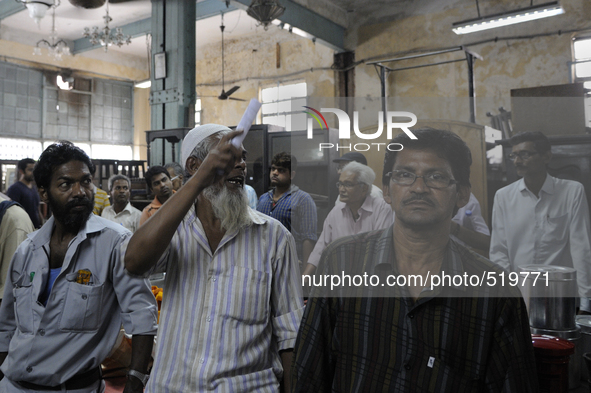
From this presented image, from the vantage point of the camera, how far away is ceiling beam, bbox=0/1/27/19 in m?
8.87

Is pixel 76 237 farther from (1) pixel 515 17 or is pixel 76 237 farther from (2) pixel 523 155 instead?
(1) pixel 515 17

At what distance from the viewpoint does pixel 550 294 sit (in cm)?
124

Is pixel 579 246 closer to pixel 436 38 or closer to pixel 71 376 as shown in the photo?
pixel 71 376

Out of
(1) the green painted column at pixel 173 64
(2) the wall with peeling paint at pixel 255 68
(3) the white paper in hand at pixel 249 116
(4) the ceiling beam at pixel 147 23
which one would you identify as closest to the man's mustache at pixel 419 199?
(3) the white paper in hand at pixel 249 116

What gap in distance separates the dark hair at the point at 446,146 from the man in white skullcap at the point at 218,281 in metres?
0.45

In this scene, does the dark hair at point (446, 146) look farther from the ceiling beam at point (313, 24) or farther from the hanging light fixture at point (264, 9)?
the ceiling beam at point (313, 24)

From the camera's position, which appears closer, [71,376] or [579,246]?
[579,246]

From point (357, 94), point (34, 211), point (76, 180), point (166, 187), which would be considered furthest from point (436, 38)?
point (76, 180)

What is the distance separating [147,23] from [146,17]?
0.47 ft

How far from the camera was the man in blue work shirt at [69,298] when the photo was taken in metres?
1.50

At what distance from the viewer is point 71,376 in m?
1.50

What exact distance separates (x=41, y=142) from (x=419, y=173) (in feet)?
41.7

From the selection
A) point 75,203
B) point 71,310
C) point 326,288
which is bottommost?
point 71,310

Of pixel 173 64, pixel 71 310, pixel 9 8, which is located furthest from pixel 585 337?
pixel 9 8
